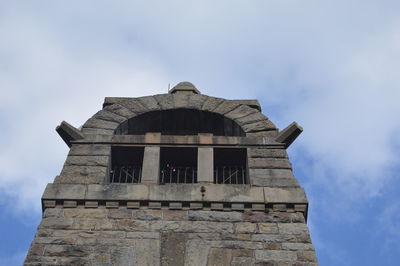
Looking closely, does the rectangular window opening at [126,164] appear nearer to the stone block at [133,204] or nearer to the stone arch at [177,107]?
the stone arch at [177,107]

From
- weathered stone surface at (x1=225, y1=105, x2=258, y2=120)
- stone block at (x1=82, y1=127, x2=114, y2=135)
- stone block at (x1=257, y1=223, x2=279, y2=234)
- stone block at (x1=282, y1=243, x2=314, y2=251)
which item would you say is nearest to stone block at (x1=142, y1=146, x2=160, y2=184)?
stone block at (x1=82, y1=127, x2=114, y2=135)

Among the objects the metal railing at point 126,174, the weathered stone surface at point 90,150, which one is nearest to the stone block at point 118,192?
the weathered stone surface at point 90,150

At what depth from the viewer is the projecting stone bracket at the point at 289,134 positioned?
394 inches

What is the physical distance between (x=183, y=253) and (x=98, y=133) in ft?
11.7

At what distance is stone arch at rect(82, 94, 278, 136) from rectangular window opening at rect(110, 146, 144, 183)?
0.54 meters

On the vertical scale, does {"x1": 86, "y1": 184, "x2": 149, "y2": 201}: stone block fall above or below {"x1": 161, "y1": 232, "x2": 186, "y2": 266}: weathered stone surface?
above

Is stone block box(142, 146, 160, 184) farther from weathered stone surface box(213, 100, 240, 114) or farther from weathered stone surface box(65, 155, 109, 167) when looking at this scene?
weathered stone surface box(213, 100, 240, 114)

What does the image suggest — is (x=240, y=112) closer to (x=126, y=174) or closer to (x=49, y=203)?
(x=126, y=174)

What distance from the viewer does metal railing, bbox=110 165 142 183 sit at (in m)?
9.97

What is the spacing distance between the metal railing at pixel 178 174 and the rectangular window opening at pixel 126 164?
453 millimetres

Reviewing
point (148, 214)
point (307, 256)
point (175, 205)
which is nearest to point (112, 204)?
point (148, 214)

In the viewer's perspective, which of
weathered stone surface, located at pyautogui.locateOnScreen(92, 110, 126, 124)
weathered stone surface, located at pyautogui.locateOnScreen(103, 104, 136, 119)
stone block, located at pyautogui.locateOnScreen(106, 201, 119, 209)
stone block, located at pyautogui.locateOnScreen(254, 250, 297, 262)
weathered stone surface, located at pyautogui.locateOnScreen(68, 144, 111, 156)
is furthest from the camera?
weathered stone surface, located at pyautogui.locateOnScreen(103, 104, 136, 119)

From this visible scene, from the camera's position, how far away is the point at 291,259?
7438mm

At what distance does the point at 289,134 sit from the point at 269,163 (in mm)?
833
